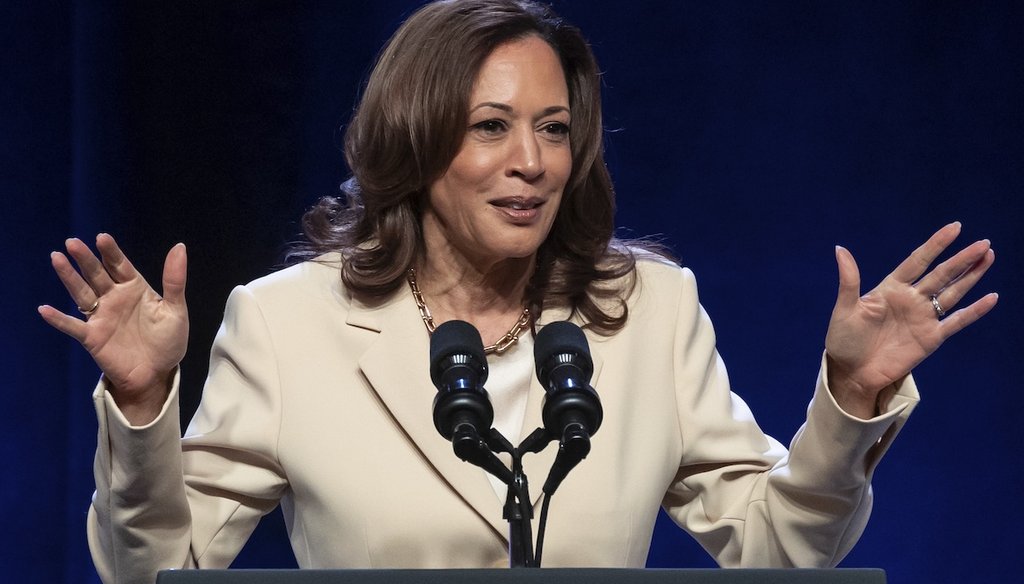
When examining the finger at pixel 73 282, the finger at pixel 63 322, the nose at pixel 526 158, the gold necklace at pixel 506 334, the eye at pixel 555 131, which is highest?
the eye at pixel 555 131

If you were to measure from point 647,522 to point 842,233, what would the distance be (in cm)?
151

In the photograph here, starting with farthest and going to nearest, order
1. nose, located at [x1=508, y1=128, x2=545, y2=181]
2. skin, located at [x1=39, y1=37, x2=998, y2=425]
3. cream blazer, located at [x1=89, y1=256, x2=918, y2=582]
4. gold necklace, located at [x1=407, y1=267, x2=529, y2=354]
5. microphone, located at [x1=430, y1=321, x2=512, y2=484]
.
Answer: gold necklace, located at [x1=407, y1=267, x2=529, y2=354]
nose, located at [x1=508, y1=128, x2=545, y2=181]
cream blazer, located at [x1=89, y1=256, x2=918, y2=582]
skin, located at [x1=39, y1=37, x2=998, y2=425]
microphone, located at [x1=430, y1=321, x2=512, y2=484]

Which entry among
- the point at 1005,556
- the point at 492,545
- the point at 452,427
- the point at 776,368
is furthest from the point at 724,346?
the point at 452,427

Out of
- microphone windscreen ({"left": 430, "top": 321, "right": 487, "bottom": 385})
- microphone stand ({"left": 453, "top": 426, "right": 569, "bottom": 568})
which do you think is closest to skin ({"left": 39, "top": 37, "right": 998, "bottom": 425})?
microphone windscreen ({"left": 430, "top": 321, "right": 487, "bottom": 385})

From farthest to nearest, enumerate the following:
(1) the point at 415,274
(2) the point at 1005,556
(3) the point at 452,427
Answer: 1. (2) the point at 1005,556
2. (1) the point at 415,274
3. (3) the point at 452,427

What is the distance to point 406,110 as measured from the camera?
2287 millimetres

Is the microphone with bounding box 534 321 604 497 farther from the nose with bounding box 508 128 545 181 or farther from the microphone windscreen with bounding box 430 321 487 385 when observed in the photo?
the nose with bounding box 508 128 545 181

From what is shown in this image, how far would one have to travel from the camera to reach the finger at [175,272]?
1.81 meters

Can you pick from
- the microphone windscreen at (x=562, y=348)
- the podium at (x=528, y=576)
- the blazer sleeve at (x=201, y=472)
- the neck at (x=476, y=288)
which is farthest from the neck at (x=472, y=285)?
the podium at (x=528, y=576)

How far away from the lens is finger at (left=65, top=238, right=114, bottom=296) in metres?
1.73

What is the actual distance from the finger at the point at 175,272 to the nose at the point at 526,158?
1.88ft

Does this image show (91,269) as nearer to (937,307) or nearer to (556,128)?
(556,128)

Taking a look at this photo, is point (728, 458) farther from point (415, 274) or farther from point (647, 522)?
point (415, 274)

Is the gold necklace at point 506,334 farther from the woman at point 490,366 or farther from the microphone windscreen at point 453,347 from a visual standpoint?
the microphone windscreen at point 453,347
